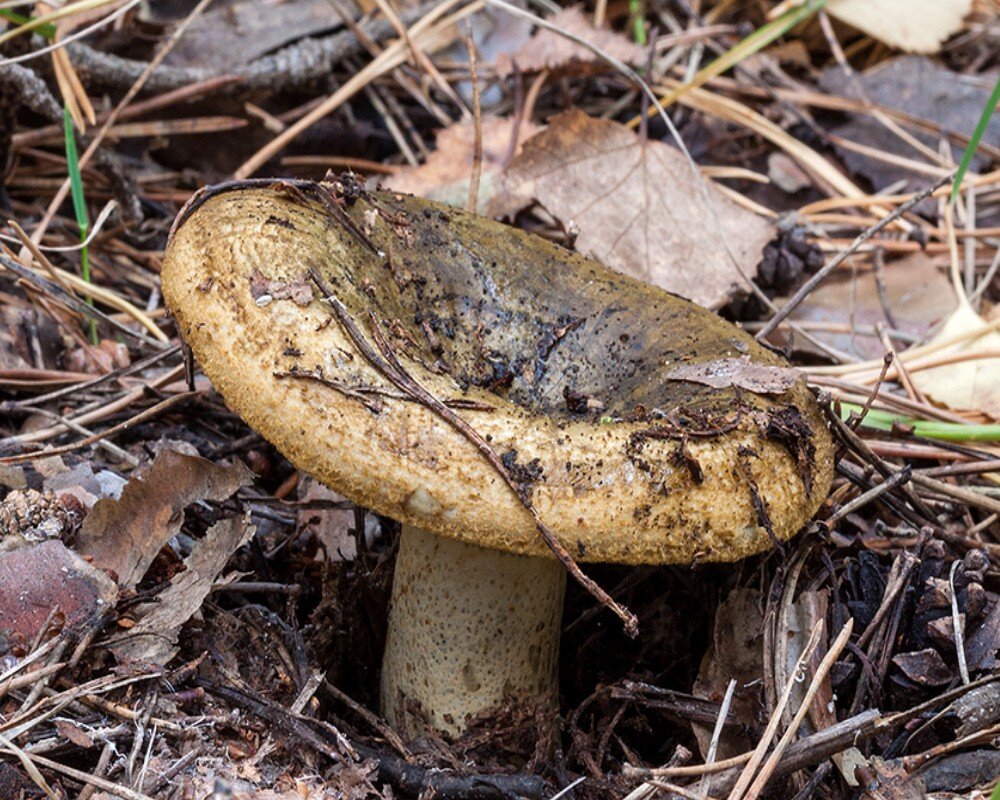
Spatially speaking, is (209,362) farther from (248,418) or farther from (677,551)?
(677,551)

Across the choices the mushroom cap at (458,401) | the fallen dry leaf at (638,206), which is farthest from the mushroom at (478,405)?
the fallen dry leaf at (638,206)

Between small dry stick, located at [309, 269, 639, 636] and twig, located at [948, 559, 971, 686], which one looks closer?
small dry stick, located at [309, 269, 639, 636]

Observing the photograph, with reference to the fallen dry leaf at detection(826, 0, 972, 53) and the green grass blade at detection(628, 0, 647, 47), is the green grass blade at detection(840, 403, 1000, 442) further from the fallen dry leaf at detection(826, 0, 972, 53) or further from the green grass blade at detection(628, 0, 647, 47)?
the fallen dry leaf at detection(826, 0, 972, 53)

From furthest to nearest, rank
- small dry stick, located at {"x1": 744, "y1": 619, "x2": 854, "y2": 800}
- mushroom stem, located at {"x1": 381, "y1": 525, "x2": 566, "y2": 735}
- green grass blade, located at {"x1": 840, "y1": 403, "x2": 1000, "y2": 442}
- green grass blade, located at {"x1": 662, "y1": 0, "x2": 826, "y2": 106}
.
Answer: green grass blade, located at {"x1": 662, "y1": 0, "x2": 826, "y2": 106} → green grass blade, located at {"x1": 840, "y1": 403, "x2": 1000, "y2": 442} → mushroom stem, located at {"x1": 381, "y1": 525, "x2": 566, "y2": 735} → small dry stick, located at {"x1": 744, "y1": 619, "x2": 854, "y2": 800}

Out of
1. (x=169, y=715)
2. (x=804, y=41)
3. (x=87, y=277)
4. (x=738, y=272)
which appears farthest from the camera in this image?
(x=804, y=41)

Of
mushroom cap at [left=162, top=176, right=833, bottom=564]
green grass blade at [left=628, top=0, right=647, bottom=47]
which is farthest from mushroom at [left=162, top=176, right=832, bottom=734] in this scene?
green grass blade at [left=628, top=0, right=647, bottom=47]

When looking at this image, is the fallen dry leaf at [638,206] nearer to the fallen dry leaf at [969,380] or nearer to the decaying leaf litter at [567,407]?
the decaying leaf litter at [567,407]

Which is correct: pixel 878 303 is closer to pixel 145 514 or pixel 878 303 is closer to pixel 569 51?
pixel 569 51

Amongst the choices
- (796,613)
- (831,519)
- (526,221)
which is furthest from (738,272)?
(796,613)
